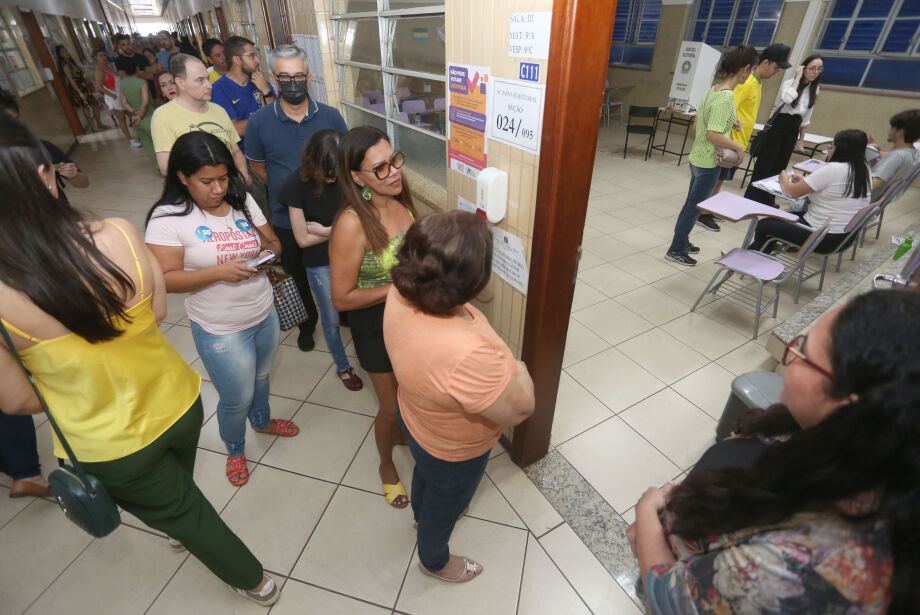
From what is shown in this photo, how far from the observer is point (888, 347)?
0.60 meters

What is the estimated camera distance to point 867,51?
21.3 feet

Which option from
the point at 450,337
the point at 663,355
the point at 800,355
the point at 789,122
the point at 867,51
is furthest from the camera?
the point at 867,51

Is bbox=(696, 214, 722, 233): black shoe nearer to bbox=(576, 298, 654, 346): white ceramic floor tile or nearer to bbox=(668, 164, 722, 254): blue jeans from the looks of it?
bbox=(668, 164, 722, 254): blue jeans

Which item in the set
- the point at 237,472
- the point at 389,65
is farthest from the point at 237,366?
the point at 389,65

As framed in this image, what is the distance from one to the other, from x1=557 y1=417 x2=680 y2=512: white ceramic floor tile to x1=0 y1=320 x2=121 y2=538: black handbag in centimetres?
186

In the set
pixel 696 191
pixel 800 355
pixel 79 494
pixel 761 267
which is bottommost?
pixel 761 267

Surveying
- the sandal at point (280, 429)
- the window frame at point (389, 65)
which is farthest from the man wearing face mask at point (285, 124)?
the sandal at point (280, 429)

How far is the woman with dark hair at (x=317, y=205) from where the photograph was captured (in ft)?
5.86

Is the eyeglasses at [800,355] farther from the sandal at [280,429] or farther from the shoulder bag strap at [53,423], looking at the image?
the sandal at [280,429]

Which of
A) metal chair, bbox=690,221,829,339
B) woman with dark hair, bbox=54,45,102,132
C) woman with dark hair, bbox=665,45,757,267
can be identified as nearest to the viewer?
metal chair, bbox=690,221,829,339

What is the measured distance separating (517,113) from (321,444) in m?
1.88

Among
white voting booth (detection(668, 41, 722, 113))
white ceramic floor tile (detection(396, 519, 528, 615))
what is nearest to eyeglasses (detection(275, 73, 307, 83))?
white ceramic floor tile (detection(396, 519, 528, 615))

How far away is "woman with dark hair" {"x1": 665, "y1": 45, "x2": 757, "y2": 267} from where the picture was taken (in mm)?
3293

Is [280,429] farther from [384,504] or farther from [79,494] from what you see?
[79,494]
